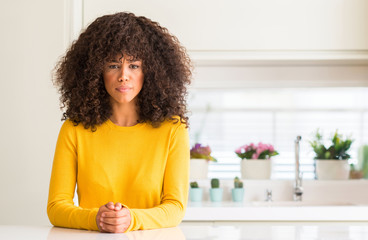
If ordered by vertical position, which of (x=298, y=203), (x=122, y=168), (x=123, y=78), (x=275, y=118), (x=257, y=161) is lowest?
(x=298, y=203)

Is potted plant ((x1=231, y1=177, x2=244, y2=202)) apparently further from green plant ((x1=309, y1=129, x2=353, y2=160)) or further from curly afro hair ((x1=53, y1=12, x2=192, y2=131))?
curly afro hair ((x1=53, y1=12, x2=192, y2=131))

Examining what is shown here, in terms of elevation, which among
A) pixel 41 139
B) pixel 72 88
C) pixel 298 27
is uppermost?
pixel 298 27

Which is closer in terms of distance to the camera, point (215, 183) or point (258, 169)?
point (215, 183)

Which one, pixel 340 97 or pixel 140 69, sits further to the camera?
pixel 340 97

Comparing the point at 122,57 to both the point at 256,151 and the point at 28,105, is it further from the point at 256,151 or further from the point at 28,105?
the point at 256,151

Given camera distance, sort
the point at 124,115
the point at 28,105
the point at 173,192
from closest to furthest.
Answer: the point at 173,192
the point at 124,115
the point at 28,105

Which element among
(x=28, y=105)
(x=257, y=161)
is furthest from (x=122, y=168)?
(x=257, y=161)

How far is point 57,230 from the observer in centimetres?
140

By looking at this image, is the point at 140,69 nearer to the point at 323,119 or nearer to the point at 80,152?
the point at 80,152

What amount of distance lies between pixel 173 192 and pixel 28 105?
4.71ft

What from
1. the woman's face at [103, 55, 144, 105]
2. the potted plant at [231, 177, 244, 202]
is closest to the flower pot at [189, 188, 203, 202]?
the potted plant at [231, 177, 244, 202]

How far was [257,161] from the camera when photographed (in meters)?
3.15

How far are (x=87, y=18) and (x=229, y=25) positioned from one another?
746 mm

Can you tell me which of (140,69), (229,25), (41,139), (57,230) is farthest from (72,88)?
(229,25)
